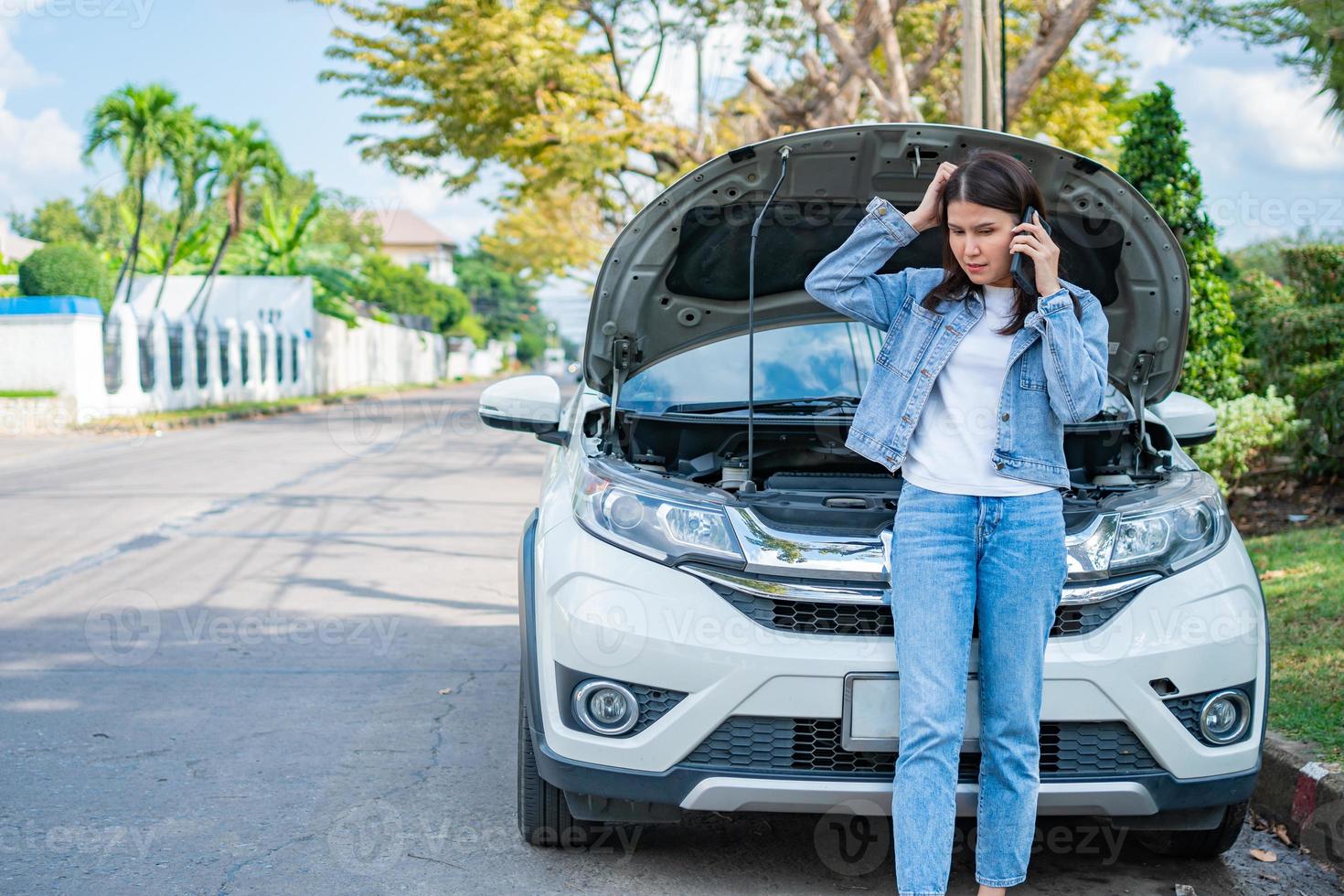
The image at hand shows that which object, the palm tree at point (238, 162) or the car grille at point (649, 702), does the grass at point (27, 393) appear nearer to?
the palm tree at point (238, 162)

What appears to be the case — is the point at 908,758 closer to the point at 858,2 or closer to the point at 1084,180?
the point at 1084,180

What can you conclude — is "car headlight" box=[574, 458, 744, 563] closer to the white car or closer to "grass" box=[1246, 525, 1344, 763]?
the white car

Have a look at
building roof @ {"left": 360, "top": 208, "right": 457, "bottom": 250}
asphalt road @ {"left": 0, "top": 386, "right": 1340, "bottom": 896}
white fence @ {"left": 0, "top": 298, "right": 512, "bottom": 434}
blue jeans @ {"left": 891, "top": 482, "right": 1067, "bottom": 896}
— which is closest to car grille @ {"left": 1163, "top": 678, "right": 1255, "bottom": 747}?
blue jeans @ {"left": 891, "top": 482, "right": 1067, "bottom": 896}

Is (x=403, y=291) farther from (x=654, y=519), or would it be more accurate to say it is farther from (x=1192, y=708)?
(x=1192, y=708)

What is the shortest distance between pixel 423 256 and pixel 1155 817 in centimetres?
11819

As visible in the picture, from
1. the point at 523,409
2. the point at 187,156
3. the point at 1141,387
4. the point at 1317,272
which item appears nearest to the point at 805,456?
the point at 523,409

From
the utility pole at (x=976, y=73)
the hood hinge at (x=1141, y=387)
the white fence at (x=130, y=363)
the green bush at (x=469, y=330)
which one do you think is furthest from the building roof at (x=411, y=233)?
the hood hinge at (x=1141, y=387)

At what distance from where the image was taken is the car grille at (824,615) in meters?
2.97

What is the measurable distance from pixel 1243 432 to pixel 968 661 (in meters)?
6.50

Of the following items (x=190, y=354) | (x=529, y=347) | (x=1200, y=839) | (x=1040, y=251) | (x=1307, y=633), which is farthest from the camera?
(x=529, y=347)

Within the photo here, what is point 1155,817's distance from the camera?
312 centimetres

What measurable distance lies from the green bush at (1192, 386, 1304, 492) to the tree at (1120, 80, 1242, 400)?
1.12 ft

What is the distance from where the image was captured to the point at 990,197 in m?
2.82

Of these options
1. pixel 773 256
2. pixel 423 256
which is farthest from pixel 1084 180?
pixel 423 256
